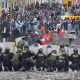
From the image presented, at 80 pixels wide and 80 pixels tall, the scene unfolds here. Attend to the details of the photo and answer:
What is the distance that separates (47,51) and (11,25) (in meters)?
11.5

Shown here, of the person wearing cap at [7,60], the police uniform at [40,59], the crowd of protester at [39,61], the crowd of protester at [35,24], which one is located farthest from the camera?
the crowd of protester at [35,24]

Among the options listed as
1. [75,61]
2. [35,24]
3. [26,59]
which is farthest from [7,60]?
[35,24]

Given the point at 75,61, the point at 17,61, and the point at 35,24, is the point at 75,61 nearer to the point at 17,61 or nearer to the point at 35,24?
the point at 17,61

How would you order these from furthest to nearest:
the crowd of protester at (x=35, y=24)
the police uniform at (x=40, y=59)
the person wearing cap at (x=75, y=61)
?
the crowd of protester at (x=35, y=24), the police uniform at (x=40, y=59), the person wearing cap at (x=75, y=61)

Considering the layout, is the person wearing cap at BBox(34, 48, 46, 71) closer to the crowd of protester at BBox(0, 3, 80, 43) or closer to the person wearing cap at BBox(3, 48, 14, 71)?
the person wearing cap at BBox(3, 48, 14, 71)

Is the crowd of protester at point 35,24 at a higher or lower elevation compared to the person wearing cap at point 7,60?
higher

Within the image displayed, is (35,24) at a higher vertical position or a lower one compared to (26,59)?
higher

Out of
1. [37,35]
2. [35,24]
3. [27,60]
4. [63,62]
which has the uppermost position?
[35,24]

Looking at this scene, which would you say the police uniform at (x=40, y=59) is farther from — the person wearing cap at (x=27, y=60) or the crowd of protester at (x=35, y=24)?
the crowd of protester at (x=35, y=24)

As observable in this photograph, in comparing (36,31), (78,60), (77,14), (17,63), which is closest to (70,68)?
(78,60)

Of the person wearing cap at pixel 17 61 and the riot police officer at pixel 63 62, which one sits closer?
the riot police officer at pixel 63 62

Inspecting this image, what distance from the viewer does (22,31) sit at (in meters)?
46.2

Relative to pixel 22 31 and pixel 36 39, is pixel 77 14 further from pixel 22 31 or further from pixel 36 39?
pixel 36 39

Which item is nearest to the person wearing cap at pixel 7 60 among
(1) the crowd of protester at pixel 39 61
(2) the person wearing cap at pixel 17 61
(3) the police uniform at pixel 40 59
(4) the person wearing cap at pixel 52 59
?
(1) the crowd of protester at pixel 39 61
